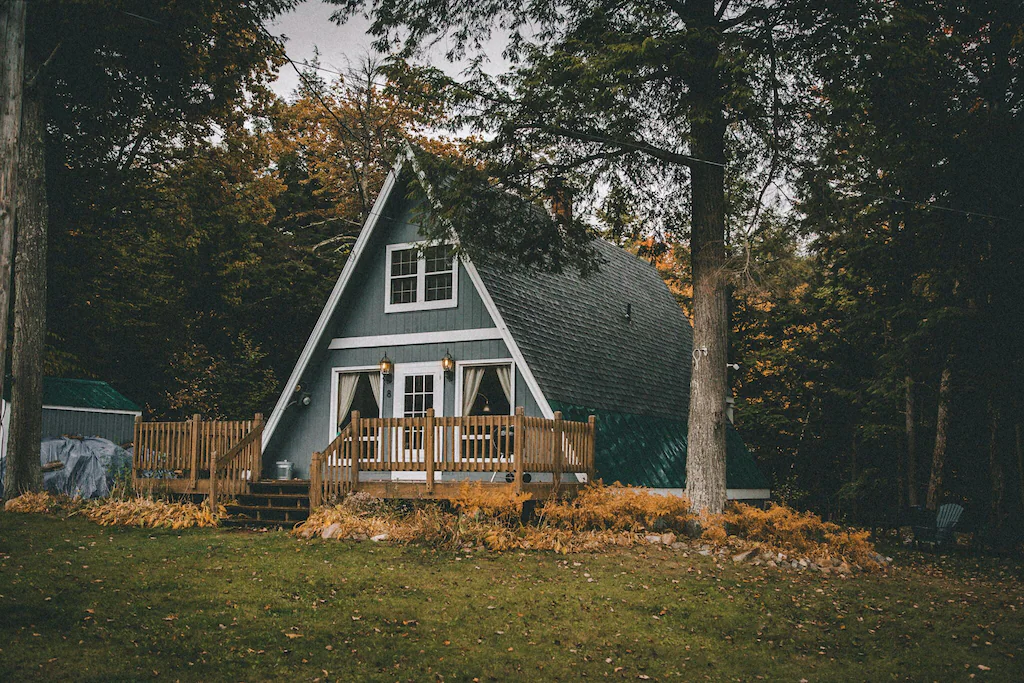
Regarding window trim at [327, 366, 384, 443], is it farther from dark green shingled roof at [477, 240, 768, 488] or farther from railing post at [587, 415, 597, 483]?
railing post at [587, 415, 597, 483]

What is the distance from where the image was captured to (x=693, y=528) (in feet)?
47.2

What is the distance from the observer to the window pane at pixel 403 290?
19.1 meters

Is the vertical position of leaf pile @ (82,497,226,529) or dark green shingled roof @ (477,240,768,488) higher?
dark green shingled roof @ (477,240,768,488)

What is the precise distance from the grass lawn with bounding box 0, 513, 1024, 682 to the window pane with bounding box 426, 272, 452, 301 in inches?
258

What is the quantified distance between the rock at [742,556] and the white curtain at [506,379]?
577 centimetres

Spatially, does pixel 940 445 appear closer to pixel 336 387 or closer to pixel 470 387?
pixel 470 387

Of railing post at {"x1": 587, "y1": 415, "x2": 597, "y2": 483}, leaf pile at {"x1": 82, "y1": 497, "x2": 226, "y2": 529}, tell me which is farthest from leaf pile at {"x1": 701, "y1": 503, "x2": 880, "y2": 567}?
leaf pile at {"x1": 82, "y1": 497, "x2": 226, "y2": 529}

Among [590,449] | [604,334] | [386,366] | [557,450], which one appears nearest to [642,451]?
[590,449]

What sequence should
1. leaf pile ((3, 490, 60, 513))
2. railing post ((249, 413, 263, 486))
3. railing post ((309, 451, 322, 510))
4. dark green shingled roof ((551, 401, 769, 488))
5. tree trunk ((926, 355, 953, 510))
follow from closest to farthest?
railing post ((309, 451, 322, 510)), leaf pile ((3, 490, 60, 513)), dark green shingled roof ((551, 401, 769, 488)), railing post ((249, 413, 263, 486)), tree trunk ((926, 355, 953, 510))

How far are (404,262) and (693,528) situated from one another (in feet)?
27.1

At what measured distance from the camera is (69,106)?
22016mm

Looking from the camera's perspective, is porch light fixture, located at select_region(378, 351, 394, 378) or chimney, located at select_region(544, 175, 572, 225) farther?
porch light fixture, located at select_region(378, 351, 394, 378)

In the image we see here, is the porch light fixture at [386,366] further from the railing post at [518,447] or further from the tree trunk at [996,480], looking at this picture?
the tree trunk at [996,480]

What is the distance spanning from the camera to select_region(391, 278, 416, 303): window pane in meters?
19.1
